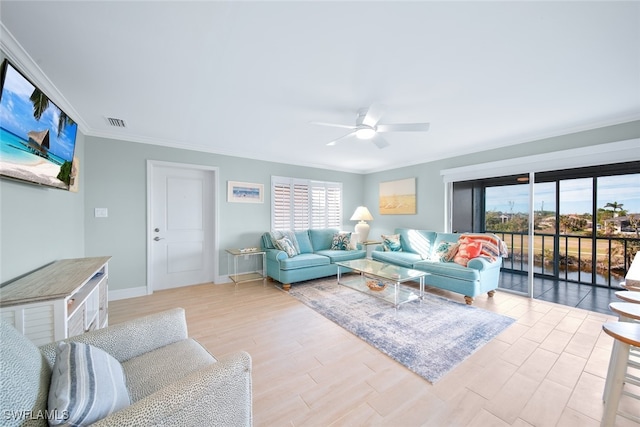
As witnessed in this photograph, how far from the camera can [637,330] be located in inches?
48.4

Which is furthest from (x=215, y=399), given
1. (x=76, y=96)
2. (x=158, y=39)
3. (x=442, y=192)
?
(x=442, y=192)

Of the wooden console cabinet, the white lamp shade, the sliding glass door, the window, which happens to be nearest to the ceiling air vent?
the wooden console cabinet

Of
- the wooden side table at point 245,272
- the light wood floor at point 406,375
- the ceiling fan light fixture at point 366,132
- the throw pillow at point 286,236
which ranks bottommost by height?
the light wood floor at point 406,375

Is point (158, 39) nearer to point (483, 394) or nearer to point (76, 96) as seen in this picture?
point (76, 96)

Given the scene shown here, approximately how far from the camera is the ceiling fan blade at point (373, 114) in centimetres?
231

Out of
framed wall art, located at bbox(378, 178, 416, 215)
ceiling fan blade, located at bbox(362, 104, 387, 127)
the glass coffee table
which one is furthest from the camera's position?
framed wall art, located at bbox(378, 178, 416, 215)

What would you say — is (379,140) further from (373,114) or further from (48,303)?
(48,303)

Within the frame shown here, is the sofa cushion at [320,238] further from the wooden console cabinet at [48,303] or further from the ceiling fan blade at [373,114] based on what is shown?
the wooden console cabinet at [48,303]

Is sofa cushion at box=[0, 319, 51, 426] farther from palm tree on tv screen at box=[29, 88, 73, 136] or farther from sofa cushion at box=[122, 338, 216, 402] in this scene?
palm tree on tv screen at box=[29, 88, 73, 136]

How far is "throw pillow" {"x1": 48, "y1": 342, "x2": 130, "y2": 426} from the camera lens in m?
0.75

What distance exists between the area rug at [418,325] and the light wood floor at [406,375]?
0.10 metres

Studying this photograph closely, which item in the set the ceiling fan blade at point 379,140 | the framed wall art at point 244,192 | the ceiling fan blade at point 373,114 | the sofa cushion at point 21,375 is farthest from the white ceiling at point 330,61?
the sofa cushion at point 21,375

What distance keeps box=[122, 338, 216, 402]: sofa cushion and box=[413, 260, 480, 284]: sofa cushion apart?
3.29m

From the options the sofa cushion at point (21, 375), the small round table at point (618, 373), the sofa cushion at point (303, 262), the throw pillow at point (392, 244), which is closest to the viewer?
the sofa cushion at point (21, 375)
